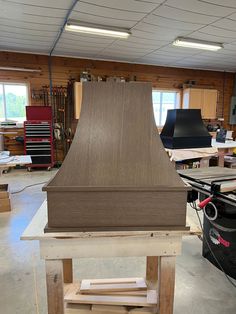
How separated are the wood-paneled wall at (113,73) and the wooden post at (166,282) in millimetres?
5912

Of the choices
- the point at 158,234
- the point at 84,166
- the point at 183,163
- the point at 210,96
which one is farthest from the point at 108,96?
the point at 210,96

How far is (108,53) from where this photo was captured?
231 inches

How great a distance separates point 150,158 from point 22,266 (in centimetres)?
181

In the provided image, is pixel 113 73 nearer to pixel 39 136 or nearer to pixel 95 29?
pixel 95 29

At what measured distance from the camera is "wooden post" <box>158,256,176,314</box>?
1.04 metres

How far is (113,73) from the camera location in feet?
22.1

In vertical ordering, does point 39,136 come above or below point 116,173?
below

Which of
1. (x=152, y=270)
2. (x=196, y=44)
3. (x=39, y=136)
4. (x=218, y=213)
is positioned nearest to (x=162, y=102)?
(x=196, y=44)

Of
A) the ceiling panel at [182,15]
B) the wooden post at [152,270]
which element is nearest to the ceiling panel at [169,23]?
the ceiling panel at [182,15]

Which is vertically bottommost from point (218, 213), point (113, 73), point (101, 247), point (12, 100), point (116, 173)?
point (218, 213)

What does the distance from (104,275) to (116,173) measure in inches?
55.5

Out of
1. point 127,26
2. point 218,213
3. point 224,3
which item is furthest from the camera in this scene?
point 127,26

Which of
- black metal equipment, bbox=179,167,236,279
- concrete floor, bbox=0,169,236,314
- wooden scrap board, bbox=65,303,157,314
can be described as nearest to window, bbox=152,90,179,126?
concrete floor, bbox=0,169,236,314

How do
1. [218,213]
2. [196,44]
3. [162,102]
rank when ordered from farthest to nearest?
[162,102] → [196,44] → [218,213]
